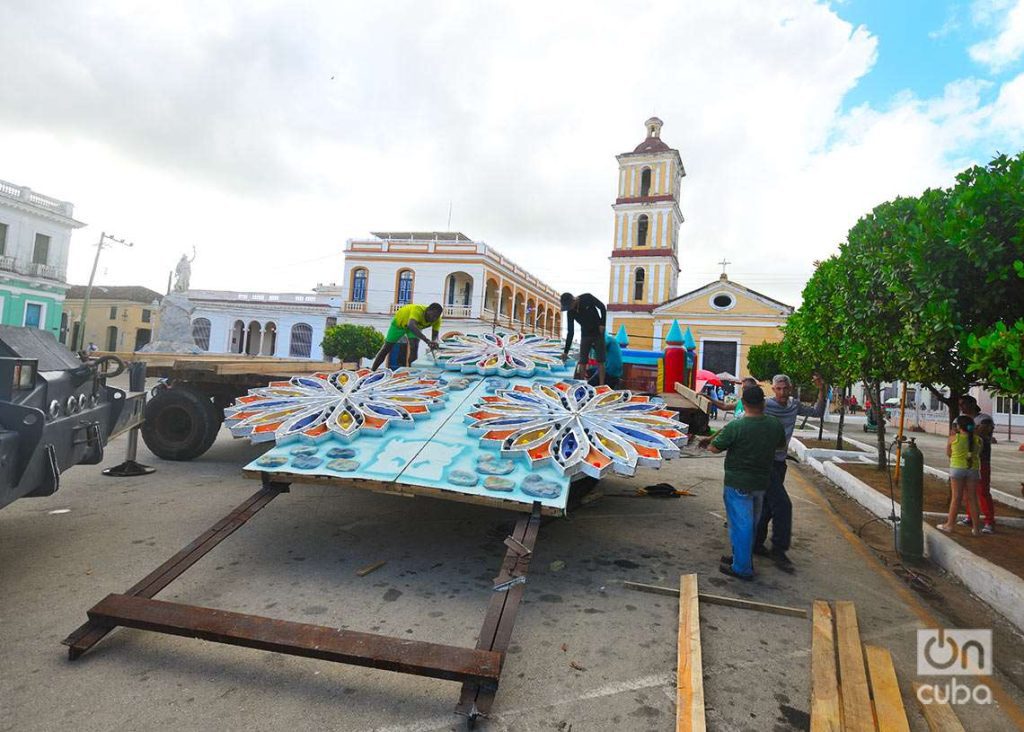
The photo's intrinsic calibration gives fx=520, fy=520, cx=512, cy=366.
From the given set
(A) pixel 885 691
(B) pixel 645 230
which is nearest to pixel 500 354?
(A) pixel 885 691

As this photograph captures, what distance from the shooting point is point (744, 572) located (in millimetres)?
4387

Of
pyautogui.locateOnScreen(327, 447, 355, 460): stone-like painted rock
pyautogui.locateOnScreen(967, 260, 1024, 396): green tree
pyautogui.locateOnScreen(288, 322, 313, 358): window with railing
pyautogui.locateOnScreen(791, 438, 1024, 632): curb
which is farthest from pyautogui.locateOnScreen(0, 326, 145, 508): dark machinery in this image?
pyautogui.locateOnScreen(288, 322, 313, 358): window with railing

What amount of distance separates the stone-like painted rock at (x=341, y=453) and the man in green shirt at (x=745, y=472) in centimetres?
304

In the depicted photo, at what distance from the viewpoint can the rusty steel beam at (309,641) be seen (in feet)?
8.07

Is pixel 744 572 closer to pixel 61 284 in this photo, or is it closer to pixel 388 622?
pixel 388 622

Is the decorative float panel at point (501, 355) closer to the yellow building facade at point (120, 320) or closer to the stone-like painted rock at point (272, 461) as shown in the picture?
the stone-like painted rock at point (272, 461)

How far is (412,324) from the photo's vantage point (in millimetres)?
7176

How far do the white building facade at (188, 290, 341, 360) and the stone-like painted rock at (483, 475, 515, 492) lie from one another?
1331 inches

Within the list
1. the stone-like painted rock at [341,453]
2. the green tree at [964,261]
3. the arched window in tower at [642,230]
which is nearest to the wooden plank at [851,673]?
the green tree at [964,261]

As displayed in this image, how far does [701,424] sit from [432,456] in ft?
13.5

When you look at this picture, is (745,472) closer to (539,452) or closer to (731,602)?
(731,602)

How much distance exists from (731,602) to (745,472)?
104cm

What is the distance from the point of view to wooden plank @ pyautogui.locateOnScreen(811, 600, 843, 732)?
2479mm

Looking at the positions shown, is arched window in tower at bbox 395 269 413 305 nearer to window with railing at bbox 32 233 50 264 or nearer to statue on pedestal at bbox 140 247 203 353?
statue on pedestal at bbox 140 247 203 353
